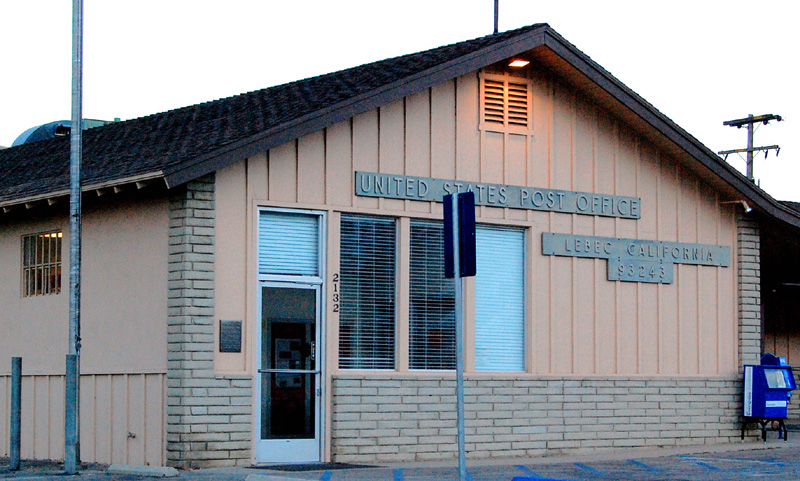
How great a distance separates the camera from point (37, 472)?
47.8 feet

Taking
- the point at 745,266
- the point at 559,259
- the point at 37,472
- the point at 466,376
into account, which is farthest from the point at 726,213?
the point at 37,472

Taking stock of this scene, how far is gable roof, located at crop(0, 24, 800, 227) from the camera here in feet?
49.3

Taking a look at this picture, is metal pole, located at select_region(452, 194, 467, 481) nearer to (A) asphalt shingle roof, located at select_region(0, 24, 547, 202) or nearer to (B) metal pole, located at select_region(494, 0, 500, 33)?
(A) asphalt shingle roof, located at select_region(0, 24, 547, 202)

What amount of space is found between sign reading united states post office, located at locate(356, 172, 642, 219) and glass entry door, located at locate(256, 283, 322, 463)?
1.62 metres

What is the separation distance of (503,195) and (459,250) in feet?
22.0

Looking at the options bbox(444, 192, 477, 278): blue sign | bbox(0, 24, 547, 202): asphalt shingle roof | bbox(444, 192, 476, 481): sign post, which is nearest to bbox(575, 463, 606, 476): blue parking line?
bbox(444, 192, 476, 481): sign post

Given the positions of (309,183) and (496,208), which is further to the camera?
(496,208)

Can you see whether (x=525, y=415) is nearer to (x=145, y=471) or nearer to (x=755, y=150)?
(x=145, y=471)

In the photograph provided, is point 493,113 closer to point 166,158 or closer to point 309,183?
point 309,183

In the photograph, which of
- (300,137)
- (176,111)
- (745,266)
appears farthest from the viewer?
(176,111)

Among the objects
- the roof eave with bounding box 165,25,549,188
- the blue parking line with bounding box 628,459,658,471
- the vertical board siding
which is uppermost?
the roof eave with bounding box 165,25,549,188

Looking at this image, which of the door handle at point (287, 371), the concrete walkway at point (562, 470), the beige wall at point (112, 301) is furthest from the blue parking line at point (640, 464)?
the beige wall at point (112, 301)

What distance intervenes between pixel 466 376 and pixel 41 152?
32.1 feet

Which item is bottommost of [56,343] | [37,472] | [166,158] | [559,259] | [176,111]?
[37,472]
